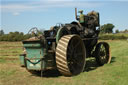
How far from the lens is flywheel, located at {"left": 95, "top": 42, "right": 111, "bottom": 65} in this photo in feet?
34.8

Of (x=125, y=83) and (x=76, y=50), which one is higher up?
(x=76, y=50)

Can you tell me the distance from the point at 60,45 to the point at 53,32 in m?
1.63

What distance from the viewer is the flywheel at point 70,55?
7.49m

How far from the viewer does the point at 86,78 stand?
7480mm

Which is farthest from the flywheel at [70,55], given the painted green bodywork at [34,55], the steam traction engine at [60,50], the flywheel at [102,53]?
the flywheel at [102,53]

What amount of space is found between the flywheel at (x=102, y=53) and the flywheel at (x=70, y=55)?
170 cm

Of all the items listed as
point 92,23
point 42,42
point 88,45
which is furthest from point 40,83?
point 92,23

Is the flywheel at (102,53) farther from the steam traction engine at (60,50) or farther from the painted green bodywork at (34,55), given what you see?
the painted green bodywork at (34,55)

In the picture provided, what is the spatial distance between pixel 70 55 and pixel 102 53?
350cm

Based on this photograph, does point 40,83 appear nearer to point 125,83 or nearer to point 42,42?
point 42,42

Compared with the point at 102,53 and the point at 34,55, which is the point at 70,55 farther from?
the point at 102,53

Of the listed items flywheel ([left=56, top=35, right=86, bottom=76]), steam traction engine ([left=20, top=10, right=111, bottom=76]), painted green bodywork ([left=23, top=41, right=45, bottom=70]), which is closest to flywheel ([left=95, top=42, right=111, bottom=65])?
steam traction engine ([left=20, top=10, right=111, bottom=76])

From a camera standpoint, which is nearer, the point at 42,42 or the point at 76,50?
the point at 42,42

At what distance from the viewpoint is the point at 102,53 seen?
11.3 m
